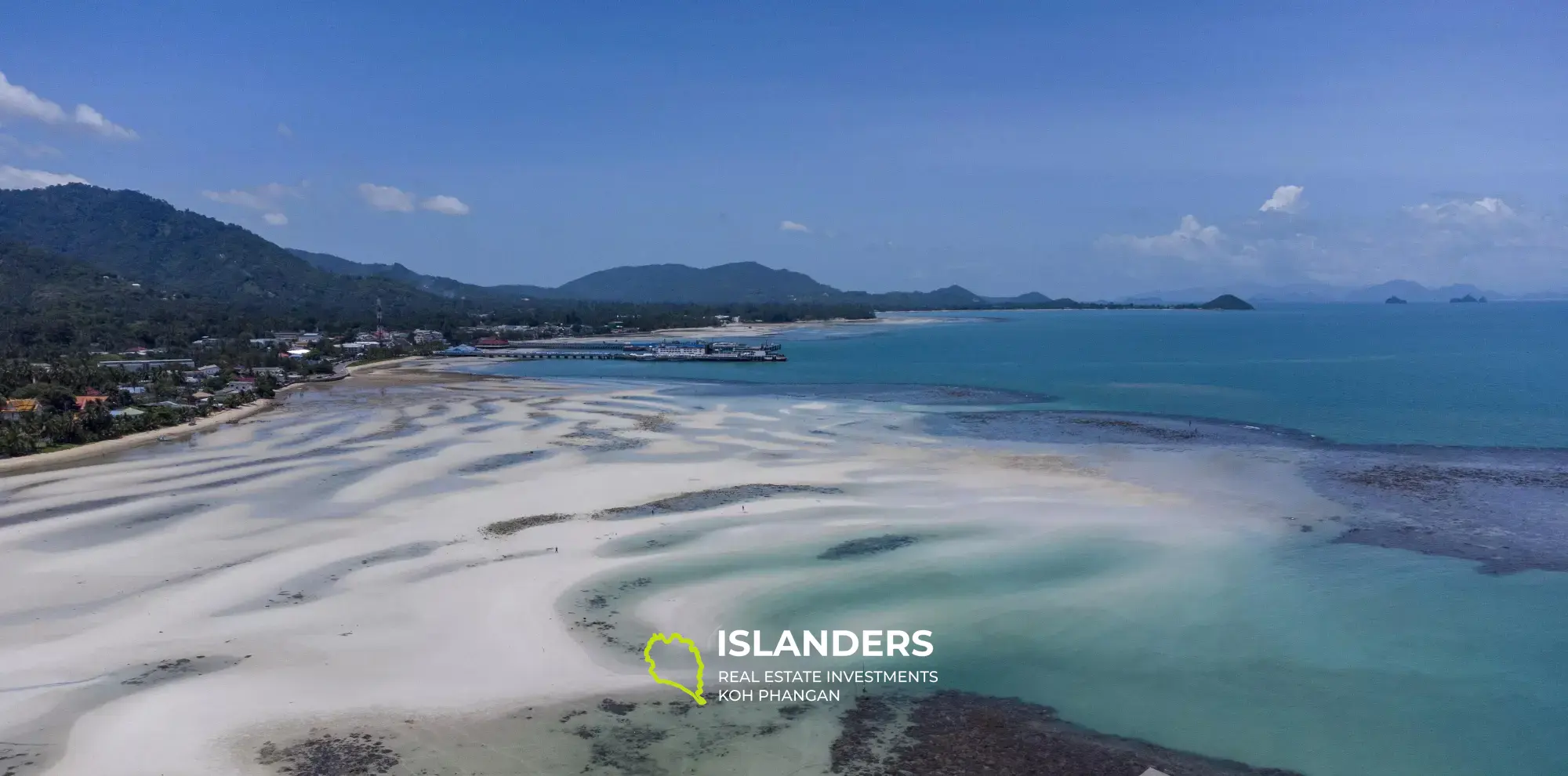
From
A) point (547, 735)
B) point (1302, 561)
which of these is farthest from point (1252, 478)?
point (547, 735)

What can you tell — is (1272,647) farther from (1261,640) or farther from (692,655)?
(692,655)

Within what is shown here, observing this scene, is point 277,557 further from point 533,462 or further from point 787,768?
point 787,768

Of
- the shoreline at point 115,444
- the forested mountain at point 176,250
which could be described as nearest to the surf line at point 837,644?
the shoreline at point 115,444

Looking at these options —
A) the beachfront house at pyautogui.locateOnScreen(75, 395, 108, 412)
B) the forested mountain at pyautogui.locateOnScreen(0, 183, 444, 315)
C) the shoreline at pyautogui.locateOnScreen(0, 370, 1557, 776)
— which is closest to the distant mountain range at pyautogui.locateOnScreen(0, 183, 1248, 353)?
the forested mountain at pyautogui.locateOnScreen(0, 183, 444, 315)

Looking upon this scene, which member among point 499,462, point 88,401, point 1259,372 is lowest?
point 499,462

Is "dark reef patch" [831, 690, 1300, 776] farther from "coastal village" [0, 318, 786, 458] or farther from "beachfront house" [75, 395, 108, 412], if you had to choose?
"beachfront house" [75, 395, 108, 412]

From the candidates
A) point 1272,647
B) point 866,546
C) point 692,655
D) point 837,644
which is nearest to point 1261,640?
point 1272,647
